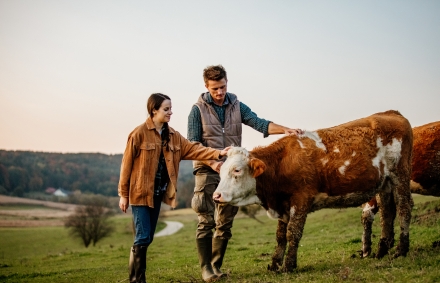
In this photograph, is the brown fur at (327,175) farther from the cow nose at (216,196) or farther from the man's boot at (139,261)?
the man's boot at (139,261)

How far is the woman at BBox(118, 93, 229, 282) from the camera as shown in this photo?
7.22 meters

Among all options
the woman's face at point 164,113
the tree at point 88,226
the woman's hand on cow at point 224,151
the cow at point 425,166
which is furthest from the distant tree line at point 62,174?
the woman's face at point 164,113

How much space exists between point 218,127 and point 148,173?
176cm

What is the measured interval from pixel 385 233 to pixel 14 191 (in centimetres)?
11978

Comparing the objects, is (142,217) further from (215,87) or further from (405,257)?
(405,257)

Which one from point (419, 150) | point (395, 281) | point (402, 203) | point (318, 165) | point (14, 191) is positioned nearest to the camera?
point (395, 281)

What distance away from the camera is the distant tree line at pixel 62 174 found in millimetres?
114844

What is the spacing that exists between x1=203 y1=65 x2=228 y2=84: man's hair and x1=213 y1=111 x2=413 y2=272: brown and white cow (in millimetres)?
1372

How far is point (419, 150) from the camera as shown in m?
10.4

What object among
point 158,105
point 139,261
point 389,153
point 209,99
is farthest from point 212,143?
point 389,153

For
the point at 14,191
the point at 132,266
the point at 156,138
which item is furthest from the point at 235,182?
the point at 14,191

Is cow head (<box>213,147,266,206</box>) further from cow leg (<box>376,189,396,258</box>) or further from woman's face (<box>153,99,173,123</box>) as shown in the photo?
cow leg (<box>376,189,396,258</box>)

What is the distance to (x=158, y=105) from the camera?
7434 mm

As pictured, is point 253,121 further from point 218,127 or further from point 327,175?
point 327,175
